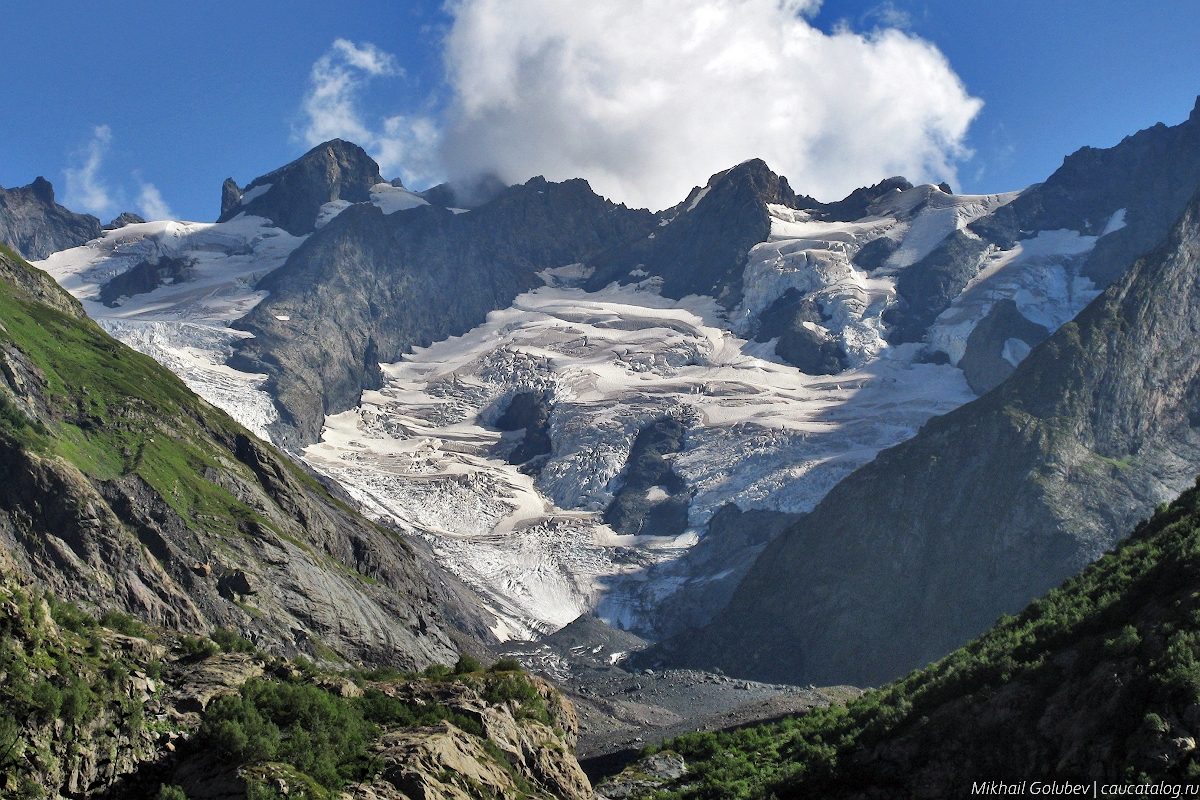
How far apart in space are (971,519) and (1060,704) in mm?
150693

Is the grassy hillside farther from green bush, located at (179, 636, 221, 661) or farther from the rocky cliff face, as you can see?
the rocky cliff face

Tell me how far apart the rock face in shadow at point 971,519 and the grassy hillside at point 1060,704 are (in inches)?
4834

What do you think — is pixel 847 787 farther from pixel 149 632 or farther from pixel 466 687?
pixel 149 632

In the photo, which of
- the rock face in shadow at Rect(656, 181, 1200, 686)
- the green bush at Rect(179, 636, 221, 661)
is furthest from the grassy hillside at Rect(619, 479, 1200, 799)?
the rock face in shadow at Rect(656, 181, 1200, 686)

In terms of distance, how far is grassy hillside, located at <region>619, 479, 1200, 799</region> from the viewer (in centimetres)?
3073

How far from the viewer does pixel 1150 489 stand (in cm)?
17800

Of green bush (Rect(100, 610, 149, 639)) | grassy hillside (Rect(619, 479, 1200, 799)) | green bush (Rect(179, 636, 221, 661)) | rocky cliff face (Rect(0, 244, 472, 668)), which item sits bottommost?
grassy hillside (Rect(619, 479, 1200, 799))

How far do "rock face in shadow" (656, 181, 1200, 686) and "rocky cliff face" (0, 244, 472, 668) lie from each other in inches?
2586

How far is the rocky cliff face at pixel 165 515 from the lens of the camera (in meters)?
78.3

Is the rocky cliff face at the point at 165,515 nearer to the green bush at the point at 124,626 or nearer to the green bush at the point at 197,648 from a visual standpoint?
the green bush at the point at 124,626

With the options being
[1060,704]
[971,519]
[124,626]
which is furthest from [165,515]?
[971,519]

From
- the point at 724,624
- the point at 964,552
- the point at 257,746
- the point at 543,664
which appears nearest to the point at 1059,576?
the point at 964,552

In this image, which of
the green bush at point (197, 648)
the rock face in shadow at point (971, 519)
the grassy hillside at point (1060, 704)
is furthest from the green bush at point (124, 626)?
the rock face in shadow at point (971, 519)

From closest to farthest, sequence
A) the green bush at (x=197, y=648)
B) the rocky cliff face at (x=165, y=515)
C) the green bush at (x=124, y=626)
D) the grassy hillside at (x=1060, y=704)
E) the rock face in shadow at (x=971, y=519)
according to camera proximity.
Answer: the grassy hillside at (x=1060, y=704) < the green bush at (x=197, y=648) < the green bush at (x=124, y=626) < the rocky cliff face at (x=165, y=515) < the rock face in shadow at (x=971, y=519)
